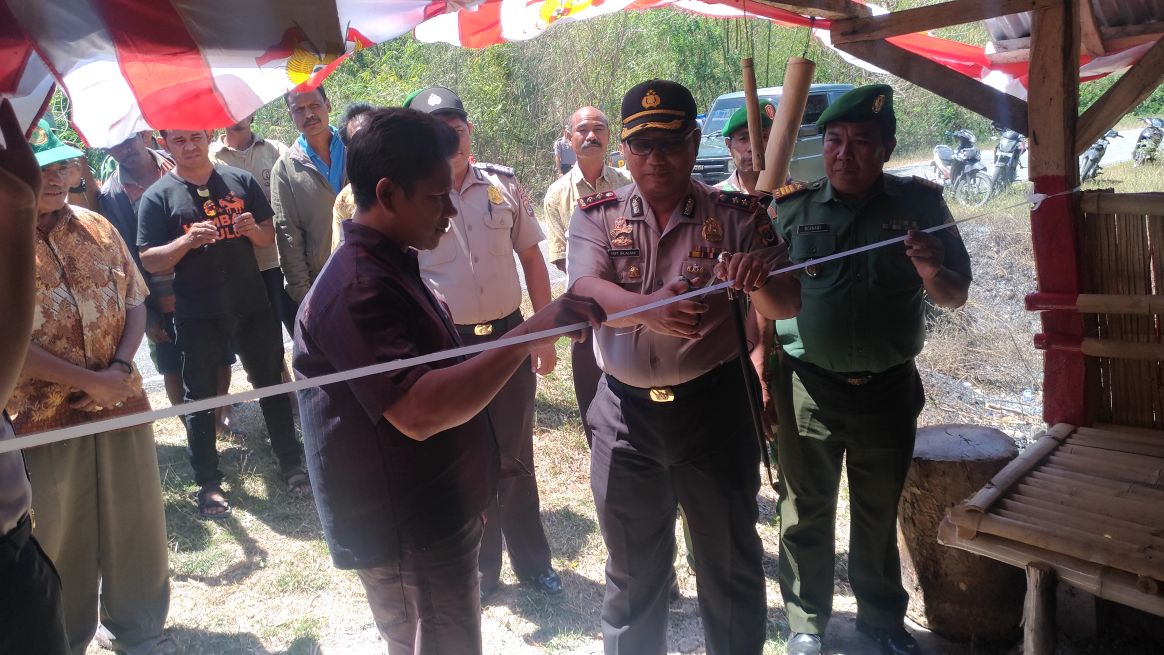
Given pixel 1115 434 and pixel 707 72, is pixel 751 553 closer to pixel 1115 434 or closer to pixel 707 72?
pixel 1115 434

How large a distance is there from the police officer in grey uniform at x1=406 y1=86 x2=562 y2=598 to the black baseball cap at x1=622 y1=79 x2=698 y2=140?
1.15 metres

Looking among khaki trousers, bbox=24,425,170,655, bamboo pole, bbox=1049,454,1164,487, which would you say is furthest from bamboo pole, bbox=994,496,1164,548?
khaki trousers, bbox=24,425,170,655

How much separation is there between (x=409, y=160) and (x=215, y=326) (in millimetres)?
3199

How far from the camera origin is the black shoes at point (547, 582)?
3871 mm

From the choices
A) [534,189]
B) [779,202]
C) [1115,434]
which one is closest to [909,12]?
[779,202]

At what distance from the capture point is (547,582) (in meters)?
3.89

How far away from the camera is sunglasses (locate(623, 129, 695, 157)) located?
254 centimetres

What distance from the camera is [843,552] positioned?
13.5 feet

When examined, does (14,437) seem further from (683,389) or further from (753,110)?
(753,110)

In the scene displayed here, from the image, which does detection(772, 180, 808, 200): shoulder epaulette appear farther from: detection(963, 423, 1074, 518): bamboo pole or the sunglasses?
detection(963, 423, 1074, 518): bamboo pole

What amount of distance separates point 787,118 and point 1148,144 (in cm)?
1448

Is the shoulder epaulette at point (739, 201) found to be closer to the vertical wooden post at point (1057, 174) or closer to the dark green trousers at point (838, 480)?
the dark green trousers at point (838, 480)

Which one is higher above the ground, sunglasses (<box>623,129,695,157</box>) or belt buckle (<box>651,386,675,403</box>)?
sunglasses (<box>623,129,695,157</box>)

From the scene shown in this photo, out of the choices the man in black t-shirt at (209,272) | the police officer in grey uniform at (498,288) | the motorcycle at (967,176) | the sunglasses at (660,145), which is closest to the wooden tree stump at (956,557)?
the police officer in grey uniform at (498,288)
